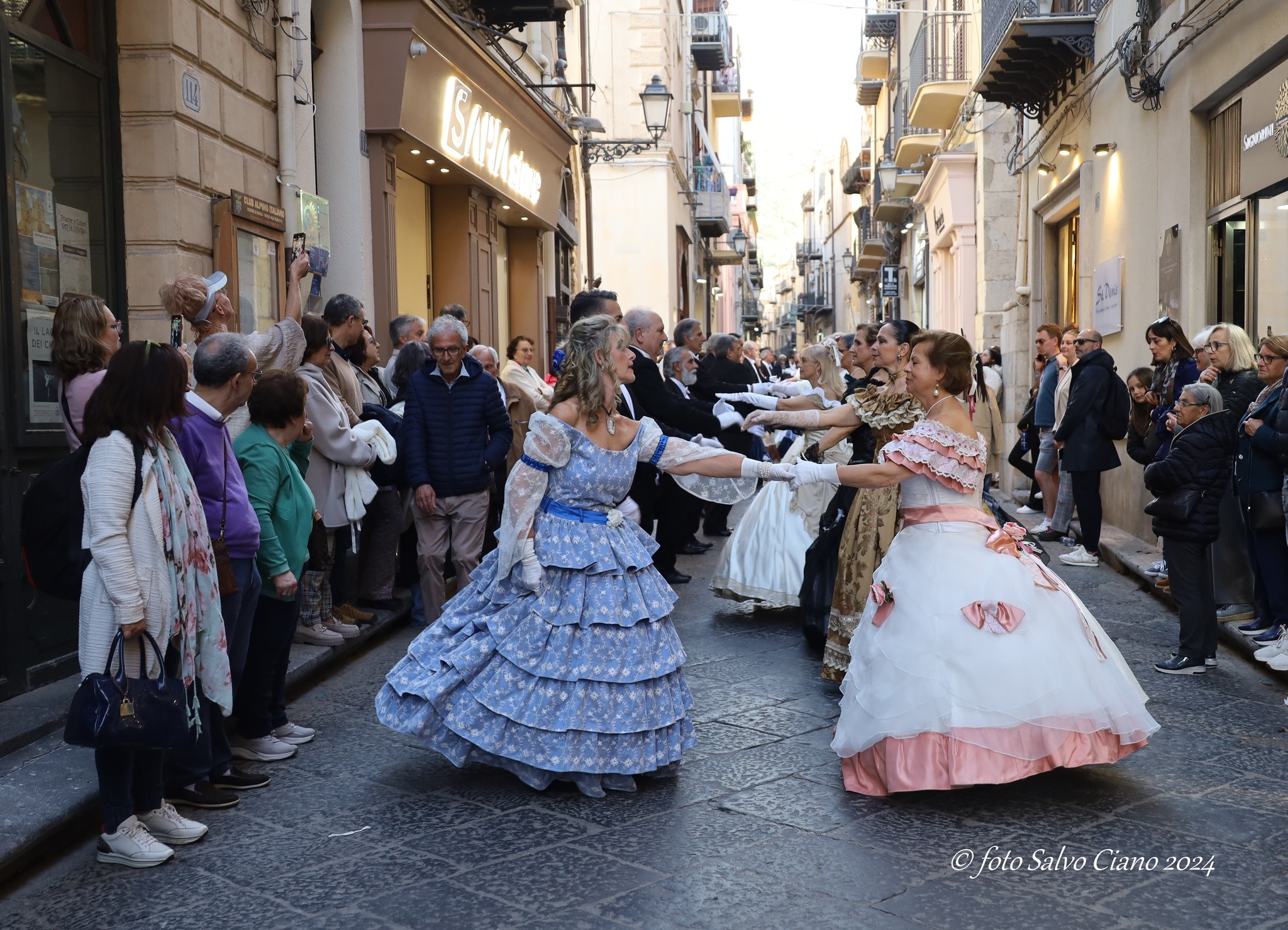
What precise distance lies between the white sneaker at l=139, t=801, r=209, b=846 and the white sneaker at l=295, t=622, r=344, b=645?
2.60 m

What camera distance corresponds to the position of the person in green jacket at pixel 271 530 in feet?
16.4

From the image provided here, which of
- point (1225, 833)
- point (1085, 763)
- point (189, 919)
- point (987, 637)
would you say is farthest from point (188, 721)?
point (1225, 833)

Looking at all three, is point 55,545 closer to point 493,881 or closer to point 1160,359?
point 493,881

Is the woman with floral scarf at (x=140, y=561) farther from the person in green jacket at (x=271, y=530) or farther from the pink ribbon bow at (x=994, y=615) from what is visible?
the pink ribbon bow at (x=994, y=615)

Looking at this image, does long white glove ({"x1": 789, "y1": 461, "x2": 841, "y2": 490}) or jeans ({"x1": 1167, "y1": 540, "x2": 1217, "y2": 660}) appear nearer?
long white glove ({"x1": 789, "y1": 461, "x2": 841, "y2": 490})

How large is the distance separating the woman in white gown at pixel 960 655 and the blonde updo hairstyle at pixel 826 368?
307cm

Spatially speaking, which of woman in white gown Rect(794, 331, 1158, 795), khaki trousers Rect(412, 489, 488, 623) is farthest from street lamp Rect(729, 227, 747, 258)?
woman in white gown Rect(794, 331, 1158, 795)

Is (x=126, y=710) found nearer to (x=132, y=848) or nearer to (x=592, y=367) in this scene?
(x=132, y=848)

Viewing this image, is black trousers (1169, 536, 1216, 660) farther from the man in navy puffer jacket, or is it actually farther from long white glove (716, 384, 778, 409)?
the man in navy puffer jacket

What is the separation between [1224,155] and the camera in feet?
32.5

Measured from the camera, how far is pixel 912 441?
4.71 m

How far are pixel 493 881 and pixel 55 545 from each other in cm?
164

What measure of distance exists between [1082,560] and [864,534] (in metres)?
4.64

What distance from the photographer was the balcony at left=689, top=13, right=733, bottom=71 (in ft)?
121
